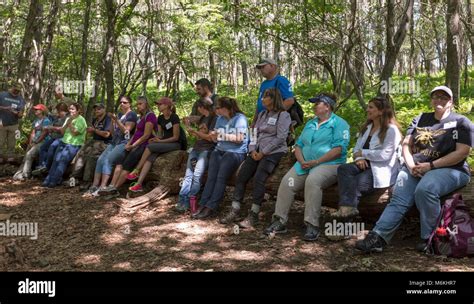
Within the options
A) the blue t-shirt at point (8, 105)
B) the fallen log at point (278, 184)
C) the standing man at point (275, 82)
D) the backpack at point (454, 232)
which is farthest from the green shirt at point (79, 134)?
the backpack at point (454, 232)

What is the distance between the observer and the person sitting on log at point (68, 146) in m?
8.38

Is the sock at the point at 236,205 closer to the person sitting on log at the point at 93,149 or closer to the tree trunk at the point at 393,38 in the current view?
the tree trunk at the point at 393,38

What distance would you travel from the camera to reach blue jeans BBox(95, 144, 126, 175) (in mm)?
7613

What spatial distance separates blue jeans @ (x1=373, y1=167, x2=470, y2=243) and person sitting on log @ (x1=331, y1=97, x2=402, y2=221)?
237 millimetres

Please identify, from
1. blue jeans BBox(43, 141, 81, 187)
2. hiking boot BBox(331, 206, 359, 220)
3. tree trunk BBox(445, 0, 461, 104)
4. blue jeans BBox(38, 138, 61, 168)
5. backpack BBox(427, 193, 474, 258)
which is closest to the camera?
backpack BBox(427, 193, 474, 258)

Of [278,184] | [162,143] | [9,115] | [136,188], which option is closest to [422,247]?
[278,184]

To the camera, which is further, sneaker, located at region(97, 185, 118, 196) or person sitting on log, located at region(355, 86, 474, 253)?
sneaker, located at region(97, 185, 118, 196)

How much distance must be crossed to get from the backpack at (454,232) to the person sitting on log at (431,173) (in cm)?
8

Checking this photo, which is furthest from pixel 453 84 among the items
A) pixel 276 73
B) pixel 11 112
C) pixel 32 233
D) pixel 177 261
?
pixel 11 112

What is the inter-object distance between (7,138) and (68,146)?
2702 mm

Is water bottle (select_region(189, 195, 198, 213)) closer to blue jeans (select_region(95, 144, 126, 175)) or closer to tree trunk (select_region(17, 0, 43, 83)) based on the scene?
blue jeans (select_region(95, 144, 126, 175))

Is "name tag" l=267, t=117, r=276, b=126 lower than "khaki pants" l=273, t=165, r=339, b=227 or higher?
higher
